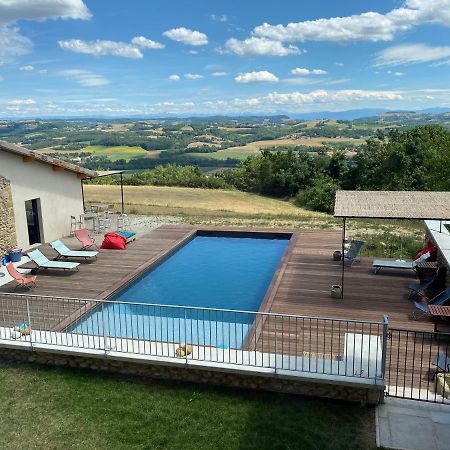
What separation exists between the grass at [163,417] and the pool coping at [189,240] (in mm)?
1445

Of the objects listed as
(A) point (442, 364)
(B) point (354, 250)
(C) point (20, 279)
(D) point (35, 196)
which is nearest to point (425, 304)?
(A) point (442, 364)

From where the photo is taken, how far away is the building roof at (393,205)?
982 centimetres

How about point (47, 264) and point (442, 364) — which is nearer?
point (442, 364)

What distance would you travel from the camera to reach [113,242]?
15.3 metres

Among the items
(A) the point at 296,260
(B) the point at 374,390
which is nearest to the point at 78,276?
(A) the point at 296,260

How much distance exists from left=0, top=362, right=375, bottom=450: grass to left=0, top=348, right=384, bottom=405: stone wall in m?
0.13

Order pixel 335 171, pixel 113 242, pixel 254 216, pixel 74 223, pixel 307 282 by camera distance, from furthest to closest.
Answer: pixel 335 171
pixel 254 216
pixel 74 223
pixel 113 242
pixel 307 282

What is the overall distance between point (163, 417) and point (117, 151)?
107 m

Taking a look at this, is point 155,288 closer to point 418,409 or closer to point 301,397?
point 301,397

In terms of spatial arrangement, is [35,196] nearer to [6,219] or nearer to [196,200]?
[6,219]

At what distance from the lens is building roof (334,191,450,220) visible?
9820 mm

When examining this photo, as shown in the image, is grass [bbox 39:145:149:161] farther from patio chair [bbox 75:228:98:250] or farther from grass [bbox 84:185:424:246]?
patio chair [bbox 75:228:98:250]

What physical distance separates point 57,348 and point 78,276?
494 cm

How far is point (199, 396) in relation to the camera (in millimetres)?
6871
